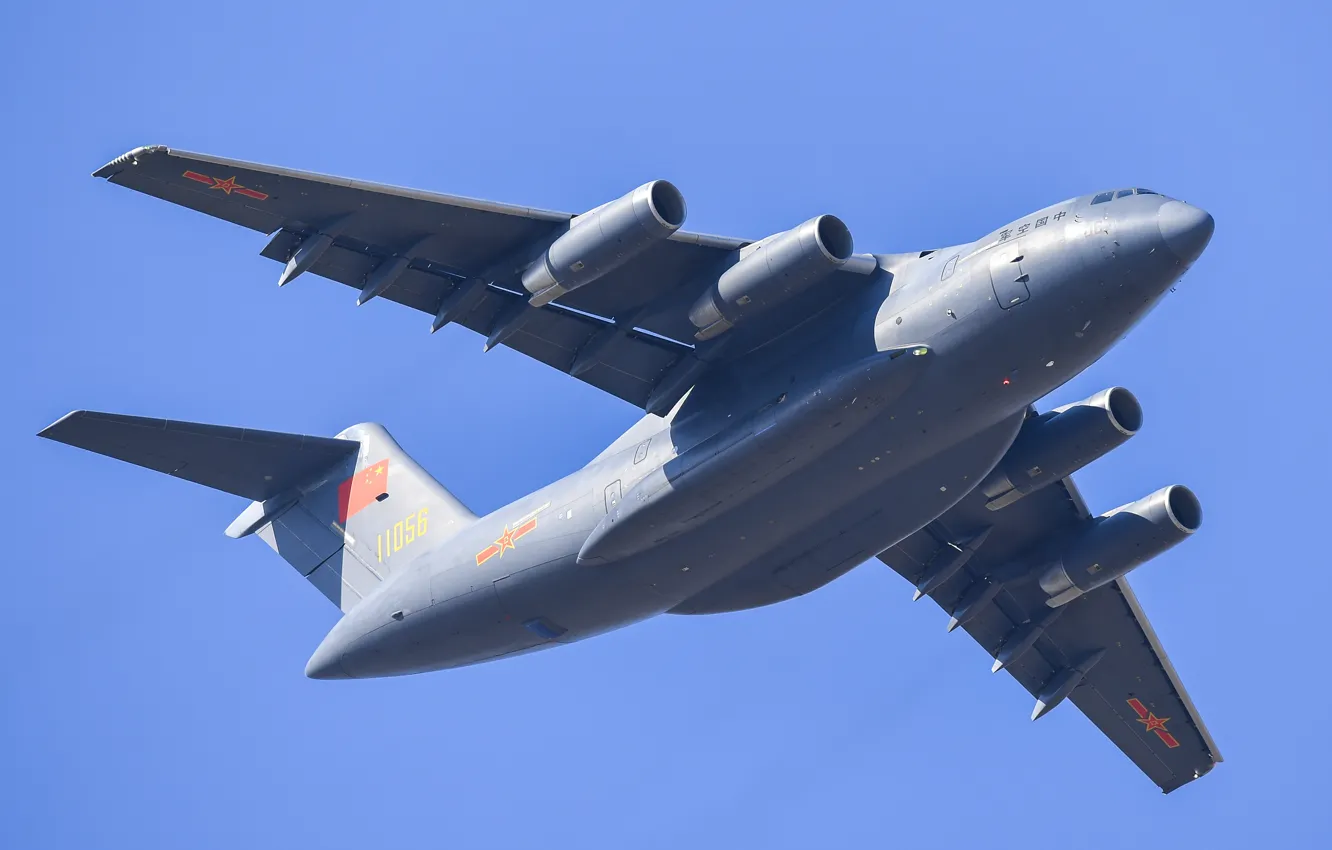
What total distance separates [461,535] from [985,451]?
248 inches

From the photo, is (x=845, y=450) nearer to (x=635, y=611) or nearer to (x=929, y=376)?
(x=929, y=376)

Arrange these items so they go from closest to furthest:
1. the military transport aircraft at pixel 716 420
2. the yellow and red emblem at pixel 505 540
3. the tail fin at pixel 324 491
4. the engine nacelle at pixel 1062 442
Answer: the military transport aircraft at pixel 716 420 → the engine nacelle at pixel 1062 442 → the yellow and red emblem at pixel 505 540 → the tail fin at pixel 324 491

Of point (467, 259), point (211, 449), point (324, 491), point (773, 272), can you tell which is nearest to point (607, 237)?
point (773, 272)

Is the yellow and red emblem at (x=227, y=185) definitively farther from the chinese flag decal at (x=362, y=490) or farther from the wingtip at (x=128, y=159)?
the chinese flag decal at (x=362, y=490)

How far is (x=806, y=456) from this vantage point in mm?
18406

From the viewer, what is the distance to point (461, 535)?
21219 millimetres

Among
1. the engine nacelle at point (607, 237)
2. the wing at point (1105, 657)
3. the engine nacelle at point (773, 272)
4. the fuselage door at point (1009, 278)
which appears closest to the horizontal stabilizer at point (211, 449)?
the engine nacelle at point (607, 237)

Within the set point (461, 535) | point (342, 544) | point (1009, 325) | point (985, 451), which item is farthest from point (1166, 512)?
point (342, 544)

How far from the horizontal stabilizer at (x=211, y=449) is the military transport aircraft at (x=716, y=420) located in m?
0.04

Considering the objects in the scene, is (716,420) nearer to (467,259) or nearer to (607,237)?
(607,237)

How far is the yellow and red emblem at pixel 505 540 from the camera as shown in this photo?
66.5ft

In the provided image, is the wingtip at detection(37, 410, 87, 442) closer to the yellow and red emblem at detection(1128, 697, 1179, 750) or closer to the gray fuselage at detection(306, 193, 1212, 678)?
the gray fuselage at detection(306, 193, 1212, 678)

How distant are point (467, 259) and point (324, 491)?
593cm

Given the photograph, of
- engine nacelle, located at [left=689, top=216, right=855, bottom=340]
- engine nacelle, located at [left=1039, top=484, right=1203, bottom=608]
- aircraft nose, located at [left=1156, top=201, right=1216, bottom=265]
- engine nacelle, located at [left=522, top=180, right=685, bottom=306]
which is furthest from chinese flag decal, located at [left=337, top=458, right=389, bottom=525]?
aircraft nose, located at [left=1156, top=201, right=1216, bottom=265]
